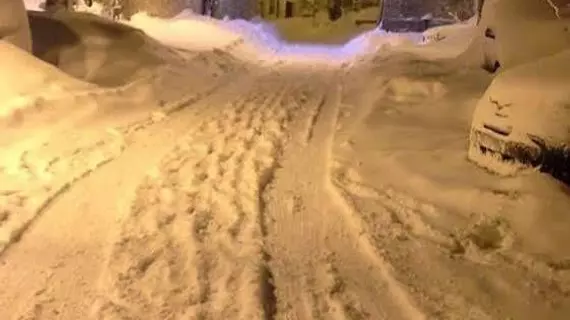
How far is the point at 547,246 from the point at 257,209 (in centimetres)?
178

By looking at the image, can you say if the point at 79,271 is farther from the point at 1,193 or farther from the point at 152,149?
the point at 152,149

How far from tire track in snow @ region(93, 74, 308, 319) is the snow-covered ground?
0.01 meters

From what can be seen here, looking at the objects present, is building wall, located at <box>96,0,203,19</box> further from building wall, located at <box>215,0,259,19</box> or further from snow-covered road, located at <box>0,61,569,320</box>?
snow-covered road, located at <box>0,61,569,320</box>

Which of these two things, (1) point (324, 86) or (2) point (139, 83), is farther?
(1) point (324, 86)

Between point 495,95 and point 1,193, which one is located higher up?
point 495,95

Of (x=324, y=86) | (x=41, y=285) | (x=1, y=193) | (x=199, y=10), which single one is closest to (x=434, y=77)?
(x=324, y=86)

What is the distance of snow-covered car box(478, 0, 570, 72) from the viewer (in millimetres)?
6598

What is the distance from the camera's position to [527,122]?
5.08 metres

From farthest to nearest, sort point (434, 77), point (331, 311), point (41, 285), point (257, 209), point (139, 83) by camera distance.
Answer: point (434, 77), point (139, 83), point (257, 209), point (41, 285), point (331, 311)

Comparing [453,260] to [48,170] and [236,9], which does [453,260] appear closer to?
[48,170]

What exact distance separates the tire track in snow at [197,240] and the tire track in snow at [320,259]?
0.36 ft

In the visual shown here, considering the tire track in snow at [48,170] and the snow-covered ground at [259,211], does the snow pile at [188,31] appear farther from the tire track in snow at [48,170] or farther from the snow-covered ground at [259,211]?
the tire track in snow at [48,170]

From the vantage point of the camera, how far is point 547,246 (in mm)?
3994

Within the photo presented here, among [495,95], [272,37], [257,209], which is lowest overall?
[272,37]
